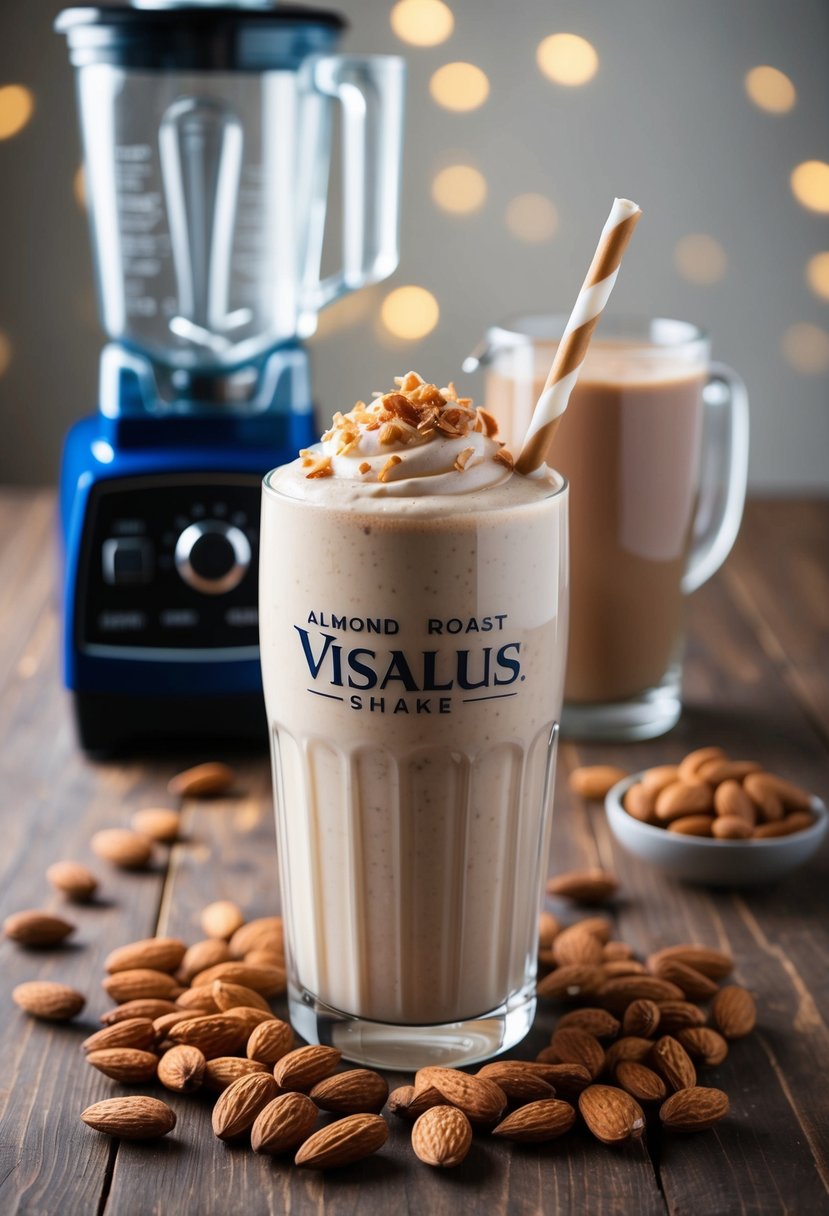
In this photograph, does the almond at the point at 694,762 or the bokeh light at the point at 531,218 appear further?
the bokeh light at the point at 531,218

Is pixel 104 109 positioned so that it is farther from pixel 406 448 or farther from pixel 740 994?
pixel 740 994

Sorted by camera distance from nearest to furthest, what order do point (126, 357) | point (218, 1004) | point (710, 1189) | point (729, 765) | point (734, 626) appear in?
point (710, 1189), point (218, 1004), point (729, 765), point (126, 357), point (734, 626)

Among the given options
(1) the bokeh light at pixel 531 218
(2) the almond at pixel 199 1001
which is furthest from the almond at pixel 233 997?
(1) the bokeh light at pixel 531 218

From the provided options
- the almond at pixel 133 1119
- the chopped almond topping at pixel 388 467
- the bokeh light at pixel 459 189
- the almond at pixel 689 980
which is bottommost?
the almond at pixel 689 980

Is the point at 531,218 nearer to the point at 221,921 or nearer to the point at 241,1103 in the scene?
the point at 221,921

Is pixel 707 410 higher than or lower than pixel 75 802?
higher

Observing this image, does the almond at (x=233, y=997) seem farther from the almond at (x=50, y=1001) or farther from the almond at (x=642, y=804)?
the almond at (x=642, y=804)

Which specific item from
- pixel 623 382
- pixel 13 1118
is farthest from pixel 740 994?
pixel 623 382
